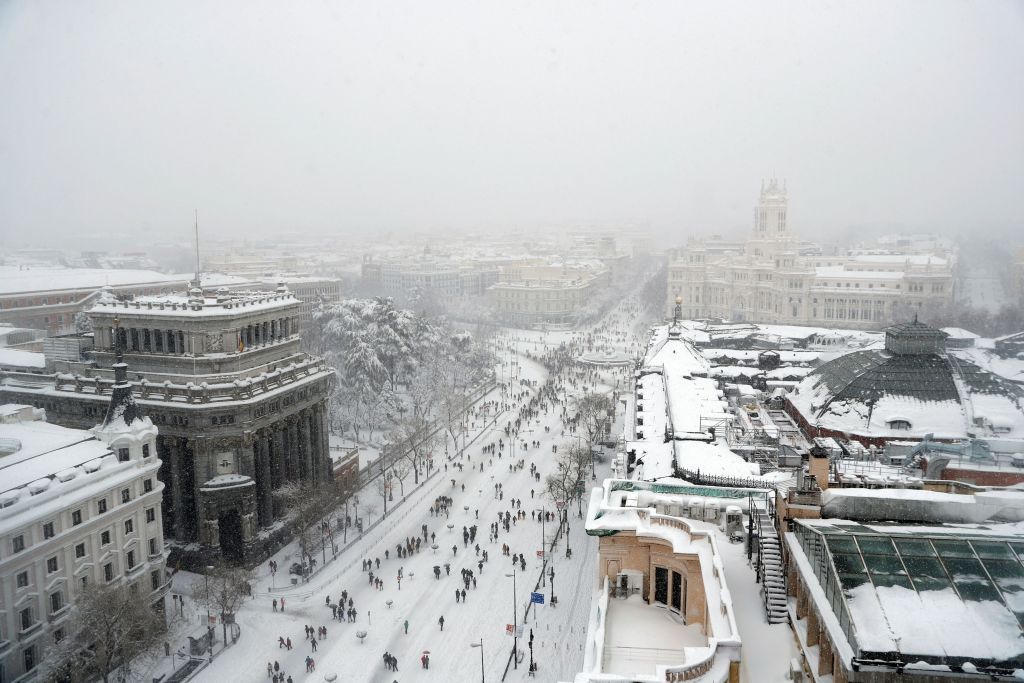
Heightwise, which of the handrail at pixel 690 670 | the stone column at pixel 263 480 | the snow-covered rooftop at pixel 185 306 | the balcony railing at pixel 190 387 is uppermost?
the snow-covered rooftop at pixel 185 306

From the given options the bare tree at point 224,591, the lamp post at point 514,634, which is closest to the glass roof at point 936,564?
the lamp post at point 514,634

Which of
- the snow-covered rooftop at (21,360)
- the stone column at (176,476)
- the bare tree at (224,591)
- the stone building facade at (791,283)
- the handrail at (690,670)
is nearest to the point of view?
the handrail at (690,670)

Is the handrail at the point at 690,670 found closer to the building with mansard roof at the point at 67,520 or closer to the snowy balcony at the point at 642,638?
the snowy balcony at the point at 642,638

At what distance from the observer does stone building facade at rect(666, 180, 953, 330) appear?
9894 cm

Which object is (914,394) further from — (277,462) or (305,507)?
(277,462)

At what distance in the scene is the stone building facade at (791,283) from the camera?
98.9m

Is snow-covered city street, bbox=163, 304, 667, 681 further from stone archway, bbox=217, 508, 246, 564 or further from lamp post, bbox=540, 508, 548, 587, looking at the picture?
stone archway, bbox=217, 508, 246, 564

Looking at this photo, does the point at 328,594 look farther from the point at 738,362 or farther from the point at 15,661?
the point at 738,362

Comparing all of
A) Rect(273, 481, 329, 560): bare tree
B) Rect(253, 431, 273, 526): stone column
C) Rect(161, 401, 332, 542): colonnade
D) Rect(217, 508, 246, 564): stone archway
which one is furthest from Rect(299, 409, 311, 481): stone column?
Rect(217, 508, 246, 564): stone archway

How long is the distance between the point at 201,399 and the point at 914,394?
34240mm

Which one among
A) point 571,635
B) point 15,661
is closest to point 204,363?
point 15,661

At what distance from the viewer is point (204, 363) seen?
111 feet

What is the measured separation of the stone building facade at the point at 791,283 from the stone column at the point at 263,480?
3219 inches

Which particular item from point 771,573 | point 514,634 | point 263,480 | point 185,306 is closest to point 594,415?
point 263,480
